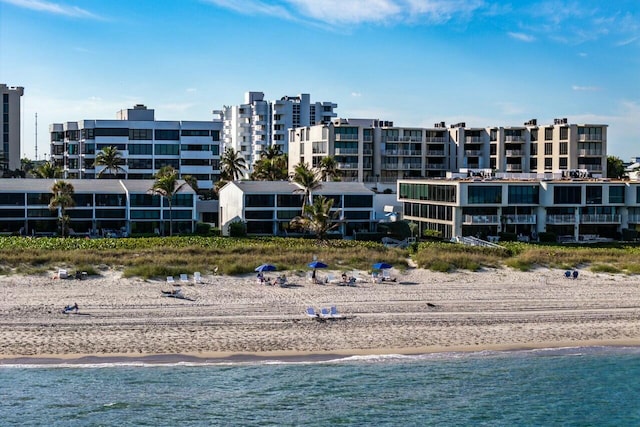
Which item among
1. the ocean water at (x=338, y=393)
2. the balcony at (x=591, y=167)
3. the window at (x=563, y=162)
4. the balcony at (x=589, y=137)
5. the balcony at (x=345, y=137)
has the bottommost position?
the ocean water at (x=338, y=393)

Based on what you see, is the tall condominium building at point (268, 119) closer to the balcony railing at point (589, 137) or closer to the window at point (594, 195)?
the balcony railing at point (589, 137)

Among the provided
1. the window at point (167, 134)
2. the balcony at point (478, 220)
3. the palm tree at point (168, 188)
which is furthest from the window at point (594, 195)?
the window at point (167, 134)

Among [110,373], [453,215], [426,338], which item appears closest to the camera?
[110,373]

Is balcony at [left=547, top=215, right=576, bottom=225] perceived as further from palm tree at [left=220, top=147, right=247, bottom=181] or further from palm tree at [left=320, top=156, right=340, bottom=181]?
palm tree at [left=220, top=147, right=247, bottom=181]

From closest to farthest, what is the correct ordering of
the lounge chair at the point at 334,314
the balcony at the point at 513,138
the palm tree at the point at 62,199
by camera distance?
1. the lounge chair at the point at 334,314
2. the palm tree at the point at 62,199
3. the balcony at the point at 513,138

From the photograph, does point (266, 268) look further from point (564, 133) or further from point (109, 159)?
point (564, 133)

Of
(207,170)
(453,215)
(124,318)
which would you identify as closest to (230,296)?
(124,318)

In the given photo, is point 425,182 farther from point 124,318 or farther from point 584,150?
point 124,318
